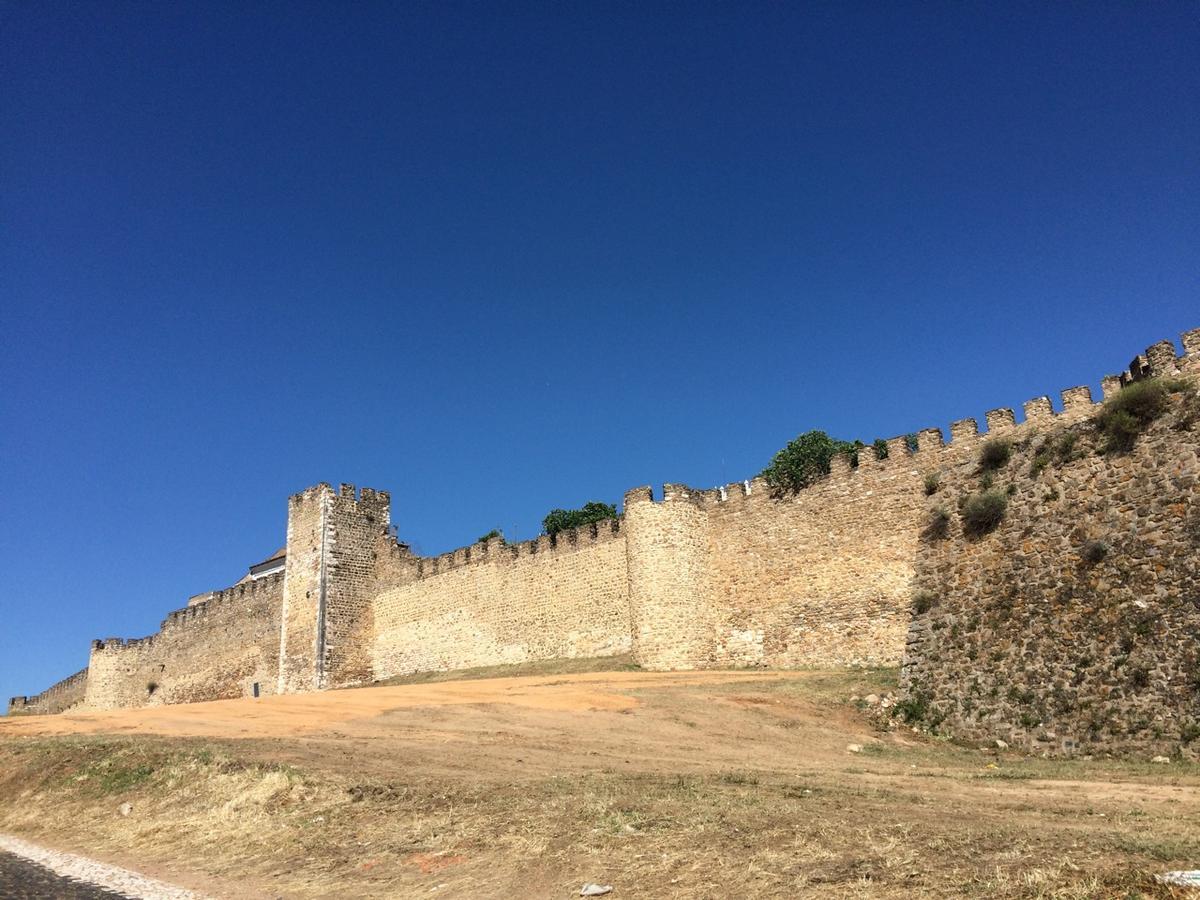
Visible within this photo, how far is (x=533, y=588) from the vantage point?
3359 cm

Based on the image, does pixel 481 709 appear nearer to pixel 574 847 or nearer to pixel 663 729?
pixel 663 729

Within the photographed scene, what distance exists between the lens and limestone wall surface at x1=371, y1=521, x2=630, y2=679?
102 ft

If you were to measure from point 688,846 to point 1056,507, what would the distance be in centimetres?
1124

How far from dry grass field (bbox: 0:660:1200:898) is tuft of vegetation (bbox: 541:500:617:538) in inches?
1348

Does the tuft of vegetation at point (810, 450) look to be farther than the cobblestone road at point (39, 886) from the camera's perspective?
Yes

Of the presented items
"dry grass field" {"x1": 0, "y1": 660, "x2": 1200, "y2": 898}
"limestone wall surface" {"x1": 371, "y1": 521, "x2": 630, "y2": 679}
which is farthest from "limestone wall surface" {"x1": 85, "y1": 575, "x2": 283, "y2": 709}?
"dry grass field" {"x1": 0, "y1": 660, "x2": 1200, "y2": 898}

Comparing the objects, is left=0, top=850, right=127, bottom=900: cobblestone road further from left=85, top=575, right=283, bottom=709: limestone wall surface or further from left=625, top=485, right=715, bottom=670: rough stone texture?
left=85, top=575, right=283, bottom=709: limestone wall surface

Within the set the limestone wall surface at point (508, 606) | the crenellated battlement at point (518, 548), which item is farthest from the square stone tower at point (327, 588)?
→ the crenellated battlement at point (518, 548)

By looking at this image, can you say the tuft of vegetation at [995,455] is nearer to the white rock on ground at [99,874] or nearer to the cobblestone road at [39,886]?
the white rock on ground at [99,874]

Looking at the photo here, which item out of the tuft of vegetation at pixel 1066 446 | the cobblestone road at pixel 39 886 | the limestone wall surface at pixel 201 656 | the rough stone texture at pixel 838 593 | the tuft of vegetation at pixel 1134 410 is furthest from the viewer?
the limestone wall surface at pixel 201 656

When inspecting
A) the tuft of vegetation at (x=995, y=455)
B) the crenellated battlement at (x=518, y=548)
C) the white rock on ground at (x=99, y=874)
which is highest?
the crenellated battlement at (x=518, y=548)

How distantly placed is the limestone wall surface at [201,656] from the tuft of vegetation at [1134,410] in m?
37.4

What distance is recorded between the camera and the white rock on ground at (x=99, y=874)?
303 inches

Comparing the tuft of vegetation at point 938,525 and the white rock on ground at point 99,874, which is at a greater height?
the tuft of vegetation at point 938,525
